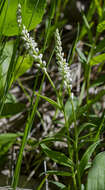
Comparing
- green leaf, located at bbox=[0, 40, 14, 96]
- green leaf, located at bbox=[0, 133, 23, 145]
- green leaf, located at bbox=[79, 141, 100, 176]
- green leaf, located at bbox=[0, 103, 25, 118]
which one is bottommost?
green leaf, located at bbox=[79, 141, 100, 176]

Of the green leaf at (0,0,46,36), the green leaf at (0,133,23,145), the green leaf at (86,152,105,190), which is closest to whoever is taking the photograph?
the green leaf at (86,152,105,190)

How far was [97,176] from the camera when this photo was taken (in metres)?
0.75

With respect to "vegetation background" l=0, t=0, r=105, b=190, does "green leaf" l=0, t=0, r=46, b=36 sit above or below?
above

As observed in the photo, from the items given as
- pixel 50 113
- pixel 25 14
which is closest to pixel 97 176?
pixel 25 14

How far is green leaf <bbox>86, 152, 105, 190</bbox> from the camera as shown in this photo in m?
0.74

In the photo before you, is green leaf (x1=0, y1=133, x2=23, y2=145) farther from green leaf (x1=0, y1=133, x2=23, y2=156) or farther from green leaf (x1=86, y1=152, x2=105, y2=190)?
green leaf (x1=86, y1=152, x2=105, y2=190)

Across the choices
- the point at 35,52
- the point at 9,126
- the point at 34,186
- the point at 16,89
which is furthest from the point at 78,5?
the point at 35,52

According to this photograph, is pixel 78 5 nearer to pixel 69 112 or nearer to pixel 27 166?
pixel 69 112

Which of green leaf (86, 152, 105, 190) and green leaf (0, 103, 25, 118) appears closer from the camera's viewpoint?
green leaf (86, 152, 105, 190)

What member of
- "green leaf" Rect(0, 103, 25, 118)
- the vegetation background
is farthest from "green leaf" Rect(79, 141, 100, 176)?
"green leaf" Rect(0, 103, 25, 118)

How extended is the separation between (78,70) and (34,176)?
2.24 feet

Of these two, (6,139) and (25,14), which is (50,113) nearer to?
(6,139)

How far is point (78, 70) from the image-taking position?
5.45 feet

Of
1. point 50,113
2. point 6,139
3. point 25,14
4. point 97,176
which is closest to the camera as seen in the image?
point 97,176
